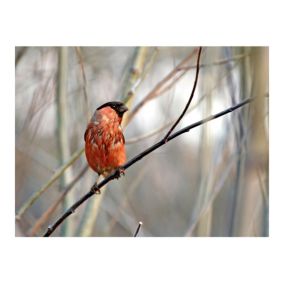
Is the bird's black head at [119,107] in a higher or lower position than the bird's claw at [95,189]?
higher

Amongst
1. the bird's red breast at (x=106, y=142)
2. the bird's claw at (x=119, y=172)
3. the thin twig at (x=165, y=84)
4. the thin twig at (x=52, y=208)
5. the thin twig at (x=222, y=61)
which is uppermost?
the thin twig at (x=222, y=61)

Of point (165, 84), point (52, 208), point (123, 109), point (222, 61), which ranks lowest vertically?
point (52, 208)

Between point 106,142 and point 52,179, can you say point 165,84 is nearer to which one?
point 106,142

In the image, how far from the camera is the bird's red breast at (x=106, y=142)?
7.85 feet

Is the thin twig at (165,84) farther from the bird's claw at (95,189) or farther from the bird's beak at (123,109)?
the bird's claw at (95,189)

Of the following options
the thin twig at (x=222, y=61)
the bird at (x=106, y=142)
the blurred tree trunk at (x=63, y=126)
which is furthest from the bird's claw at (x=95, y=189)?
the thin twig at (x=222, y=61)

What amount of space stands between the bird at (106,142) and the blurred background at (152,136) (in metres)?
0.06

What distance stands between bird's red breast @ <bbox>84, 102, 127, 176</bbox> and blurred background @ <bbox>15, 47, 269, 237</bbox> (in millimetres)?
67

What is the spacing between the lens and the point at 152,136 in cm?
253

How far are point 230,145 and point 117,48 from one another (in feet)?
2.28

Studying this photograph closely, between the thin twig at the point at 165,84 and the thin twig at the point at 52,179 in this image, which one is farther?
the thin twig at the point at 165,84

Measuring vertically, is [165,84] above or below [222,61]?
below

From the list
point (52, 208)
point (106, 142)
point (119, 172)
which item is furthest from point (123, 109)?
point (52, 208)
